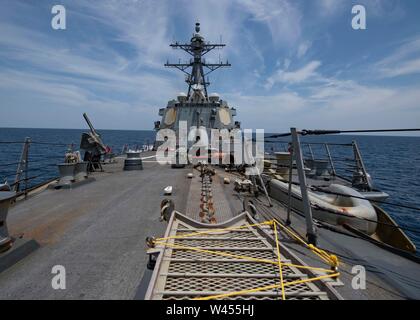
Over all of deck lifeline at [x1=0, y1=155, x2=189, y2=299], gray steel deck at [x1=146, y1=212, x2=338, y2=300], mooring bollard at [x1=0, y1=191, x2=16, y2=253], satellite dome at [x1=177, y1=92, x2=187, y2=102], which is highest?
satellite dome at [x1=177, y1=92, x2=187, y2=102]

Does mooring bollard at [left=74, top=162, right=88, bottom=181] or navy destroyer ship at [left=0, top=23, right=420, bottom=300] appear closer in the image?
navy destroyer ship at [left=0, top=23, right=420, bottom=300]

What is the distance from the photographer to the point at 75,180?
811cm

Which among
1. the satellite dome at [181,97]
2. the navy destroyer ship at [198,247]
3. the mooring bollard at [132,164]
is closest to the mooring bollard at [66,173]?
the navy destroyer ship at [198,247]

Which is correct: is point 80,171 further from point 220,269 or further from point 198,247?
point 220,269

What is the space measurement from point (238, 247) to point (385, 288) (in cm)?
171

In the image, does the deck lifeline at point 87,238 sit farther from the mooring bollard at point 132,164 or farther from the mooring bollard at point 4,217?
the mooring bollard at point 132,164

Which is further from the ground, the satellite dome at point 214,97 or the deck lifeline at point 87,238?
the satellite dome at point 214,97

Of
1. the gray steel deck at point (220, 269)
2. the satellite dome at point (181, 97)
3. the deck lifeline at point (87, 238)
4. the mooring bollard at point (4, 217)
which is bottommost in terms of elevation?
the deck lifeline at point (87, 238)

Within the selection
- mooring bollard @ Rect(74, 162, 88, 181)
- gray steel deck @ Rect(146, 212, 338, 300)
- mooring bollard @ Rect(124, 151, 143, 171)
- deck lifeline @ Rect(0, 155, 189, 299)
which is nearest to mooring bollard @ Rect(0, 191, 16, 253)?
deck lifeline @ Rect(0, 155, 189, 299)

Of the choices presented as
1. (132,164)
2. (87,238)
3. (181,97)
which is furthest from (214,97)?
(87,238)

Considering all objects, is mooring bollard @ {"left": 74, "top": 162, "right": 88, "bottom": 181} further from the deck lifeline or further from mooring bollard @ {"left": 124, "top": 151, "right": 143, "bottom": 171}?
mooring bollard @ {"left": 124, "top": 151, "right": 143, "bottom": 171}
